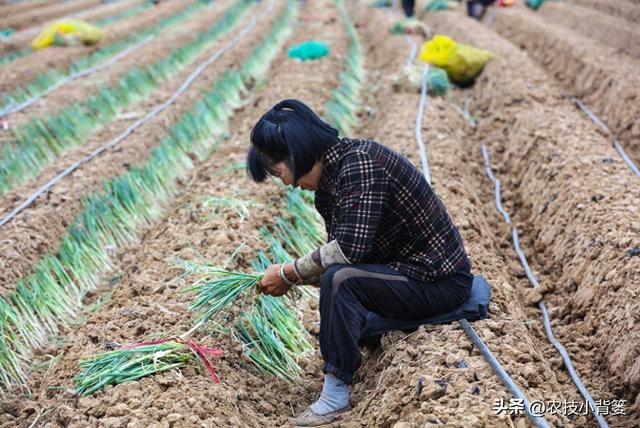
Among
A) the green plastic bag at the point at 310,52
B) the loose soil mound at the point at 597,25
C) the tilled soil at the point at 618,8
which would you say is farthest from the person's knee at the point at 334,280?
the tilled soil at the point at 618,8

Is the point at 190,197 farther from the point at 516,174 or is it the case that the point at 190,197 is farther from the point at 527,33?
the point at 527,33

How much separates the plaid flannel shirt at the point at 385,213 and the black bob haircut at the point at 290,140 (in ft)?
0.20

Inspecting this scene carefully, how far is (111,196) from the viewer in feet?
15.8

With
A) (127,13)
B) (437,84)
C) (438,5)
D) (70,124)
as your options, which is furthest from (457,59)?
(127,13)

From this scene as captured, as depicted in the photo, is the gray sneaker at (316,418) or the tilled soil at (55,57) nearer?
the gray sneaker at (316,418)

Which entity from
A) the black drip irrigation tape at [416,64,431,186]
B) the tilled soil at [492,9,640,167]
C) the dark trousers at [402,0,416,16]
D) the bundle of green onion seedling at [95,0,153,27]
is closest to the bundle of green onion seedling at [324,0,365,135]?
the black drip irrigation tape at [416,64,431,186]

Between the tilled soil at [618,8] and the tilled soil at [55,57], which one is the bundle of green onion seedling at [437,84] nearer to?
the tilled soil at [618,8]

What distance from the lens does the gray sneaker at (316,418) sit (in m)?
2.63

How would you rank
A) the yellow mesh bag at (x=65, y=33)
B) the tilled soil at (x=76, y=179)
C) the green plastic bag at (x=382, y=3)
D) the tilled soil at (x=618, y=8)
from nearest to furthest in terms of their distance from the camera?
1. the tilled soil at (x=76, y=179)
2. the tilled soil at (x=618, y=8)
3. the yellow mesh bag at (x=65, y=33)
4. the green plastic bag at (x=382, y=3)

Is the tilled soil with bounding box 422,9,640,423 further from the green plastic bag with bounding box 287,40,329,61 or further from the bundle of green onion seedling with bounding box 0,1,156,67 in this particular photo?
the bundle of green onion seedling with bounding box 0,1,156,67

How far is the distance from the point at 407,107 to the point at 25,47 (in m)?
6.94

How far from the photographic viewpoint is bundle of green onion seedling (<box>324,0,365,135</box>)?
20.4ft

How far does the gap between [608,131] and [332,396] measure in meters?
3.97

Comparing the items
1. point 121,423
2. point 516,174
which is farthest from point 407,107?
point 121,423
